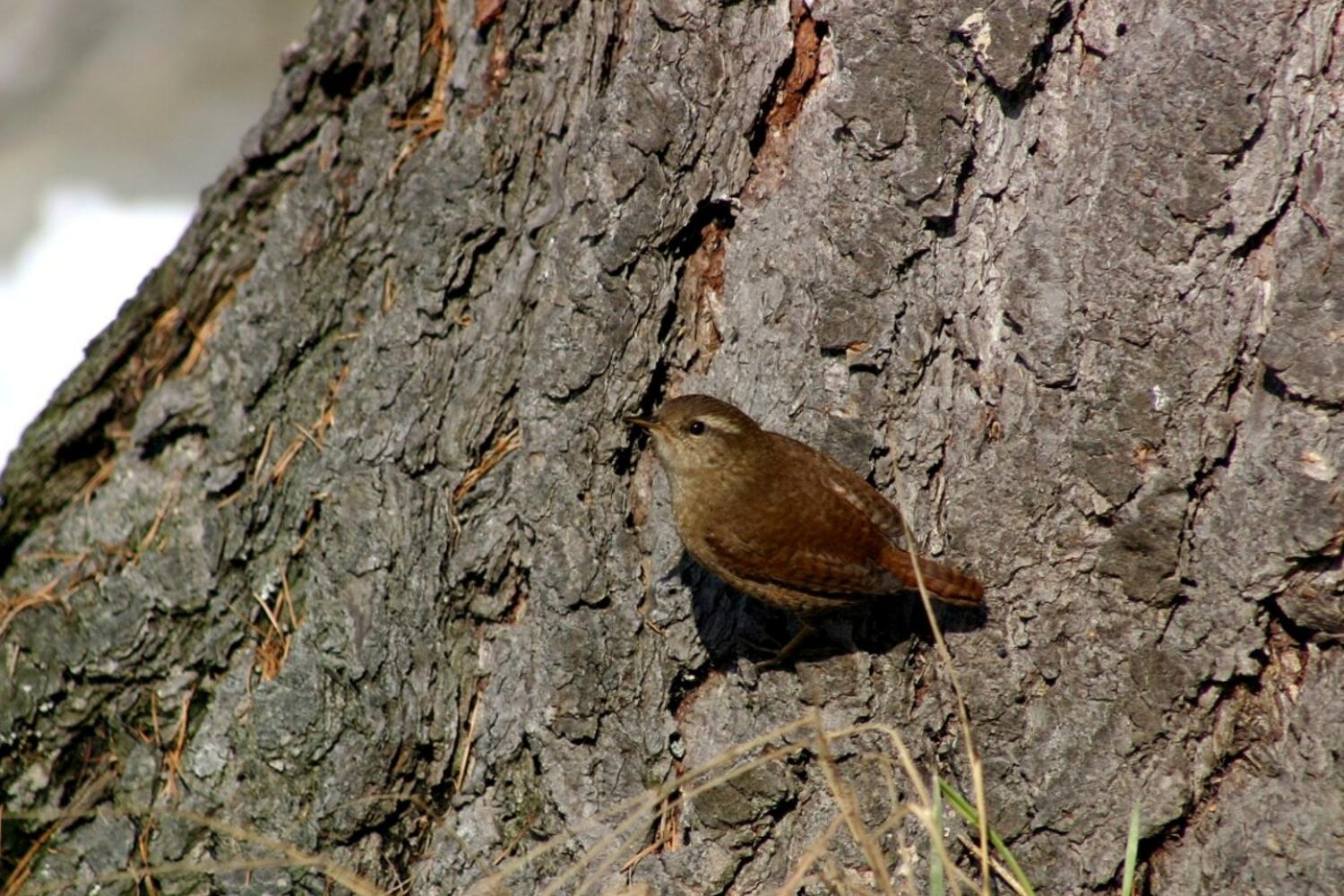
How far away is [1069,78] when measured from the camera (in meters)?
3.18

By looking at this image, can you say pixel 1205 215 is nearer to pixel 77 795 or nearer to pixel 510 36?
pixel 510 36

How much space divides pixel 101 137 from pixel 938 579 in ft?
23.9

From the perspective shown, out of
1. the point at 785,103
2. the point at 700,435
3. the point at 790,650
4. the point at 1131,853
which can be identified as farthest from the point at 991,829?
the point at 785,103

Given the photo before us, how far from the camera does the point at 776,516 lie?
352cm

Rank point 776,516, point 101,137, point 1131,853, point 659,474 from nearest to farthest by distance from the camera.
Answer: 1. point 1131,853
2. point 776,516
3. point 659,474
4. point 101,137

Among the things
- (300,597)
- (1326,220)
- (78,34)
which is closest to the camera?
(1326,220)

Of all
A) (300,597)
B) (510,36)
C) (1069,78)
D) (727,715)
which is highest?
(510,36)

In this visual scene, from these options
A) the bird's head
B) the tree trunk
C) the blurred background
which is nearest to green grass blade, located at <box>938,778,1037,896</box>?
the tree trunk

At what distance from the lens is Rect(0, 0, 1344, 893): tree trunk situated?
3121mm

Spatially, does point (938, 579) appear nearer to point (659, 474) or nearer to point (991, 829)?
point (991, 829)

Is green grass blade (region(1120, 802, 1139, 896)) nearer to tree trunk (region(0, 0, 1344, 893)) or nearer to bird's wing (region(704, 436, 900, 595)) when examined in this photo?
tree trunk (region(0, 0, 1344, 893))

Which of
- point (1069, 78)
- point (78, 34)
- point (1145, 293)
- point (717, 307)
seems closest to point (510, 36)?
point (717, 307)

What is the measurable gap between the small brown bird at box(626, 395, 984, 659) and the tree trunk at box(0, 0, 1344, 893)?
13cm

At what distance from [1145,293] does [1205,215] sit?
0.75 ft
